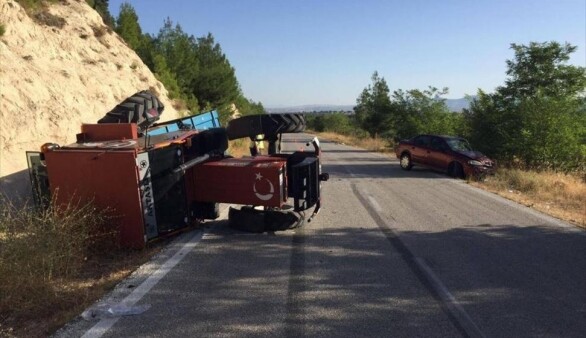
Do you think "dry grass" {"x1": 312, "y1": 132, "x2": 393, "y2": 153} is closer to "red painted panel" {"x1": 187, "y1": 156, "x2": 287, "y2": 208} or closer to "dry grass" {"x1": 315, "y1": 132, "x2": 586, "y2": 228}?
"dry grass" {"x1": 315, "y1": 132, "x2": 586, "y2": 228}

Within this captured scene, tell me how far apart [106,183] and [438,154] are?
1441cm

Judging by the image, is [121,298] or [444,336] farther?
[121,298]

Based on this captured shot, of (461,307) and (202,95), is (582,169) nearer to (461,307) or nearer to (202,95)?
(461,307)

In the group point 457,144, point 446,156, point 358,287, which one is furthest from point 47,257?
point 457,144

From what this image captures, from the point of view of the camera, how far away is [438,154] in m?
18.3

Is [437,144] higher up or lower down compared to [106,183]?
lower down

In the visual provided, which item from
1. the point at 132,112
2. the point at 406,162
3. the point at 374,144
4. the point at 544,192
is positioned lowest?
the point at 374,144

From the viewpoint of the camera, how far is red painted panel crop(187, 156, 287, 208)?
7.03 m

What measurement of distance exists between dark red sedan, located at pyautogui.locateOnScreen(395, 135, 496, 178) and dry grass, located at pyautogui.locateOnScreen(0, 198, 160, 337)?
1327cm

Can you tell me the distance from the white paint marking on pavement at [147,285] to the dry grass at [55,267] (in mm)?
348

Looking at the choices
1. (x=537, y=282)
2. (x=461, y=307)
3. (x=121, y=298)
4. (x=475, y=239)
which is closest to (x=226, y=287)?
(x=121, y=298)

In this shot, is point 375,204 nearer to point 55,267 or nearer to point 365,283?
point 365,283

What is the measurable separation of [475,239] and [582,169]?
15.3 meters

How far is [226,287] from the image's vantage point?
A: 516cm
